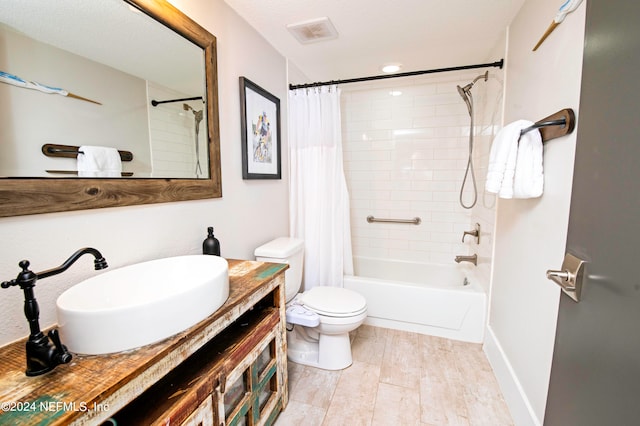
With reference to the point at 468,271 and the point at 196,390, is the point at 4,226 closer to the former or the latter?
the point at 196,390

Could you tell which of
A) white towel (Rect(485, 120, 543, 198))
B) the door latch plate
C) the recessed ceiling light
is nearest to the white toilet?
white towel (Rect(485, 120, 543, 198))

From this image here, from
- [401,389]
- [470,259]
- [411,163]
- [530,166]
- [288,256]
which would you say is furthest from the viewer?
[411,163]

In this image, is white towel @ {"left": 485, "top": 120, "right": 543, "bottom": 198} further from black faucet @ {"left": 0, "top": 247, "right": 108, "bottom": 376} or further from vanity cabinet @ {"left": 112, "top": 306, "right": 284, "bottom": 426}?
→ black faucet @ {"left": 0, "top": 247, "right": 108, "bottom": 376}

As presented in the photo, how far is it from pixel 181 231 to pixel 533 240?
68.4 inches

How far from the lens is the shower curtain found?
2.20m

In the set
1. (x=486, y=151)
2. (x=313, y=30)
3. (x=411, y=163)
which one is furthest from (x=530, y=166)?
(x=411, y=163)

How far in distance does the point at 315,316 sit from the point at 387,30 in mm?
1922

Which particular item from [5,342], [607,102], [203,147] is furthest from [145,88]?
[607,102]

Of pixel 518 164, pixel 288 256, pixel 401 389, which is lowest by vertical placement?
pixel 401 389

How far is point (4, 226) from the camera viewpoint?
76 centimetres

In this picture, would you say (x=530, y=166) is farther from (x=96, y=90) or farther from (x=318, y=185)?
(x=96, y=90)

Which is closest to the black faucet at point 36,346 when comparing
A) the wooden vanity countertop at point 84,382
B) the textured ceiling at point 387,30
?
the wooden vanity countertop at point 84,382

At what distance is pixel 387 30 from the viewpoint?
181cm

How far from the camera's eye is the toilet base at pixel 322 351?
5.95 ft
